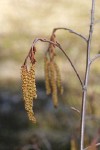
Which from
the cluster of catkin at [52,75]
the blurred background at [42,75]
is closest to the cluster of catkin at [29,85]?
the cluster of catkin at [52,75]

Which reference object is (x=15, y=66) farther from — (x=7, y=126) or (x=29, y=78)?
(x=29, y=78)

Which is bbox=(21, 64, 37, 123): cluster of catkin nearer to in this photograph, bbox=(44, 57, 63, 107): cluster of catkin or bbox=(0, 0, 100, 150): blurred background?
bbox=(44, 57, 63, 107): cluster of catkin

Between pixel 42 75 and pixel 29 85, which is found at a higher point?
pixel 42 75

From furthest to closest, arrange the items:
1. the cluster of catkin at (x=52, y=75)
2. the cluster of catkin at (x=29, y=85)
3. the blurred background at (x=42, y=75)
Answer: the blurred background at (x=42, y=75) → the cluster of catkin at (x=52, y=75) → the cluster of catkin at (x=29, y=85)

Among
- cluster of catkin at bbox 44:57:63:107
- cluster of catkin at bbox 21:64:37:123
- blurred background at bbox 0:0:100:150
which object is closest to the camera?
cluster of catkin at bbox 21:64:37:123

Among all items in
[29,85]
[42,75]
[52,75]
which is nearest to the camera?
[29,85]

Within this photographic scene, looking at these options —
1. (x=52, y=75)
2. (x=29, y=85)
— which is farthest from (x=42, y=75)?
(x=29, y=85)

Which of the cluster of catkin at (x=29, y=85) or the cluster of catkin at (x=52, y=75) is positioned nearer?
the cluster of catkin at (x=29, y=85)

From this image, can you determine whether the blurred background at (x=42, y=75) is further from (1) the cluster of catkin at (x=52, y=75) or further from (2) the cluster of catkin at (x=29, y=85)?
(2) the cluster of catkin at (x=29, y=85)

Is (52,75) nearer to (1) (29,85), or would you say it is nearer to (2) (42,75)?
(1) (29,85)

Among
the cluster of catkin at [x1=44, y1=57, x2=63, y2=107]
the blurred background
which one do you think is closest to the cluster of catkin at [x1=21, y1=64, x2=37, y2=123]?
the cluster of catkin at [x1=44, y1=57, x2=63, y2=107]
